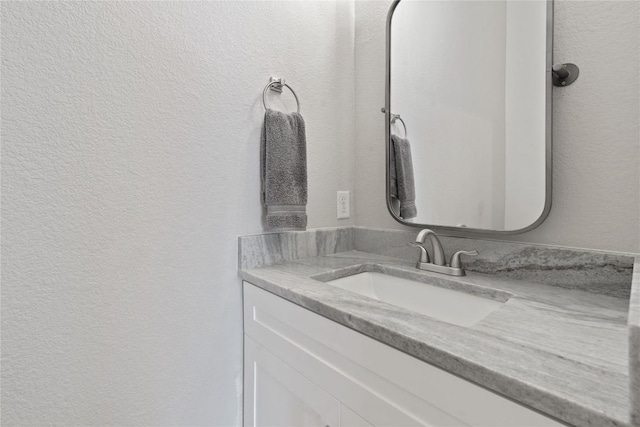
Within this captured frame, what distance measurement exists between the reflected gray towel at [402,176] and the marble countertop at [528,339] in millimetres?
325

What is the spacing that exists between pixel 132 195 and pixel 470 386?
2.70 ft

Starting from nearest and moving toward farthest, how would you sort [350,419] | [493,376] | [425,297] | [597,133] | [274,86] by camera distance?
[493,376], [350,419], [597,133], [425,297], [274,86]

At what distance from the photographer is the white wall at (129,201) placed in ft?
2.06

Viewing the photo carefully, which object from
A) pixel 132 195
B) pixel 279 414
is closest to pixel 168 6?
pixel 132 195

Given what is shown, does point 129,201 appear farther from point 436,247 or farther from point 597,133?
point 597,133

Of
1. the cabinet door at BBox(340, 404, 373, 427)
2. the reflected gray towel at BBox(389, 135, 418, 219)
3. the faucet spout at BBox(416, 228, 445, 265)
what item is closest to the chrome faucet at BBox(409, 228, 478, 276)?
the faucet spout at BBox(416, 228, 445, 265)

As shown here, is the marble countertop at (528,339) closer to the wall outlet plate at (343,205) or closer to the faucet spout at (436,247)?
the faucet spout at (436,247)

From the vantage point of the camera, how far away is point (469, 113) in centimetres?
91

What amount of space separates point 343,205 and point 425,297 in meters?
0.51

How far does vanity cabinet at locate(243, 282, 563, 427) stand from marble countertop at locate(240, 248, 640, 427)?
0.02 meters

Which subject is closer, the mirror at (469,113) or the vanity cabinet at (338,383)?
the vanity cabinet at (338,383)

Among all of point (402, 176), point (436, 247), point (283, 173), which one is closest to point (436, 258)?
point (436, 247)

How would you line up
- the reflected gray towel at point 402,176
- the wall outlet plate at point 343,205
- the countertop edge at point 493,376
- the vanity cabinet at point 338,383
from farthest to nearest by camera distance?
the wall outlet plate at point 343,205 → the reflected gray towel at point 402,176 → the vanity cabinet at point 338,383 → the countertop edge at point 493,376

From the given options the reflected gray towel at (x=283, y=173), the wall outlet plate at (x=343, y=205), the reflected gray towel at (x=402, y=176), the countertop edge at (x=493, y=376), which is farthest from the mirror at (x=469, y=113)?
the countertop edge at (x=493, y=376)
